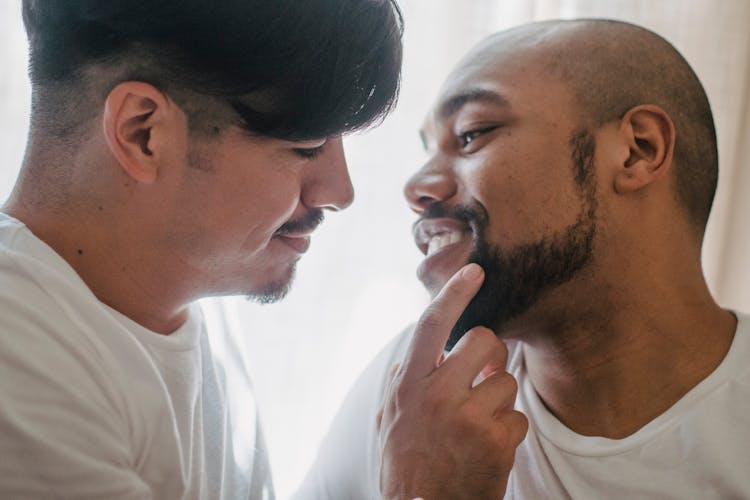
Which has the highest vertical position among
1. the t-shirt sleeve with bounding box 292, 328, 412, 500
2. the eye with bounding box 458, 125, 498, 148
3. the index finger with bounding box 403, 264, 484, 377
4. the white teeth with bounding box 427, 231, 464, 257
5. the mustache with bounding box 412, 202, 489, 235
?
the eye with bounding box 458, 125, 498, 148

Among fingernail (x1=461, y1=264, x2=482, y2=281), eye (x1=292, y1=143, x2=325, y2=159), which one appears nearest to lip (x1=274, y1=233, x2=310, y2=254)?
eye (x1=292, y1=143, x2=325, y2=159)

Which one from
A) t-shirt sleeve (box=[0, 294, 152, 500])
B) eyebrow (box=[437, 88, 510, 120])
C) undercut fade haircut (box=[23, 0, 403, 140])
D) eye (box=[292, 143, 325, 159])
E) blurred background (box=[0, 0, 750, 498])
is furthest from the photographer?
blurred background (box=[0, 0, 750, 498])

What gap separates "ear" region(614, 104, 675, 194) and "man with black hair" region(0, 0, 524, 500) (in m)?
0.38

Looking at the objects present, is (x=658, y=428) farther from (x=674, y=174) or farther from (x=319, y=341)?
(x=319, y=341)

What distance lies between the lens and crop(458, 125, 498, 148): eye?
1.17m

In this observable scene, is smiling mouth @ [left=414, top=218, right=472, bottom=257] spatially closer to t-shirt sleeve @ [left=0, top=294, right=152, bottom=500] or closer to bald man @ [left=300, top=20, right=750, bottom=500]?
bald man @ [left=300, top=20, right=750, bottom=500]

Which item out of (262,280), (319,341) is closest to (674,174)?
(262,280)

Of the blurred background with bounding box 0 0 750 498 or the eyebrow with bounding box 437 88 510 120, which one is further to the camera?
the blurred background with bounding box 0 0 750 498

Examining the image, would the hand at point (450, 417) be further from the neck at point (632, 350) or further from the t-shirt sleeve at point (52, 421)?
the t-shirt sleeve at point (52, 421)

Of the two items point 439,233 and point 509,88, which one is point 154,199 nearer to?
point 439,233

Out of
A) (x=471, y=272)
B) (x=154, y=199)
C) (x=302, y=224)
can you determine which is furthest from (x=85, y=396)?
(x=471, y=272)

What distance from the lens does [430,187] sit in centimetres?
119

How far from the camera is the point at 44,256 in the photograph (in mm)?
939

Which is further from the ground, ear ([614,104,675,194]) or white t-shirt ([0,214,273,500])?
ear ([614,104,675,194])
